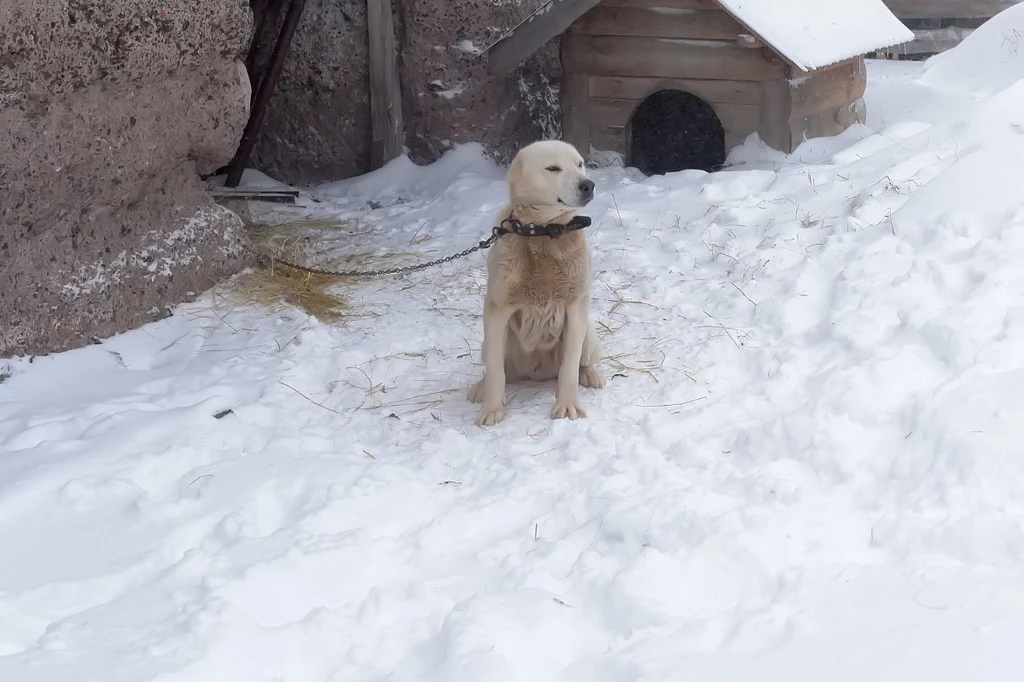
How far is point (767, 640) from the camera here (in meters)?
2.48

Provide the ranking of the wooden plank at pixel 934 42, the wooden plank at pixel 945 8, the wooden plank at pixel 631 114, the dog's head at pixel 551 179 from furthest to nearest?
the wooden plank at pixel 934 42, the wooden plank at pixel 945 8, the wooden plank at pixel 631 114, the dog's head at pixel 551 179

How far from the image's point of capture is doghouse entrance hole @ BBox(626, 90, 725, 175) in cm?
765

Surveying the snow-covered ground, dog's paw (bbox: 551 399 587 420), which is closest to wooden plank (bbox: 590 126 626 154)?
the snow-covered ground

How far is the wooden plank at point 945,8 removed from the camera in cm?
1205

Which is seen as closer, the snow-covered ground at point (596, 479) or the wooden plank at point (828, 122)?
the snow-covered ground at point (596, 479)

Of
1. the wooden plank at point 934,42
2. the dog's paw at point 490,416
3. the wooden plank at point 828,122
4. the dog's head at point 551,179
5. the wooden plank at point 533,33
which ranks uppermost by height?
the wooden plank at point 533,33

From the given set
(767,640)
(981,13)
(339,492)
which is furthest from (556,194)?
(981,13)

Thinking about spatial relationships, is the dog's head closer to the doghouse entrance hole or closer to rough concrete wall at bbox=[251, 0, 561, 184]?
the doghouse entrance hole

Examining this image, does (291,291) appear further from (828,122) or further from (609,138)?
(828,122)

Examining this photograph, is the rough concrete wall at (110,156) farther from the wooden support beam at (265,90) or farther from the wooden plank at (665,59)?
Result: the wooden plank at (665,59)

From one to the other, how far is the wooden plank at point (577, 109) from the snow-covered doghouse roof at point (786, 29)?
46 cm

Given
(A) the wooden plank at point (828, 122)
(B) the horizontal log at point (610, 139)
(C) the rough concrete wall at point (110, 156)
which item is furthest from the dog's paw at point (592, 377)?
(B) the horizontal log at point (610, 139)

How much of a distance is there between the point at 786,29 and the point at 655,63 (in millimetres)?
949

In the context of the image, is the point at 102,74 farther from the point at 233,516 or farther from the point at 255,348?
the point at 233,516
